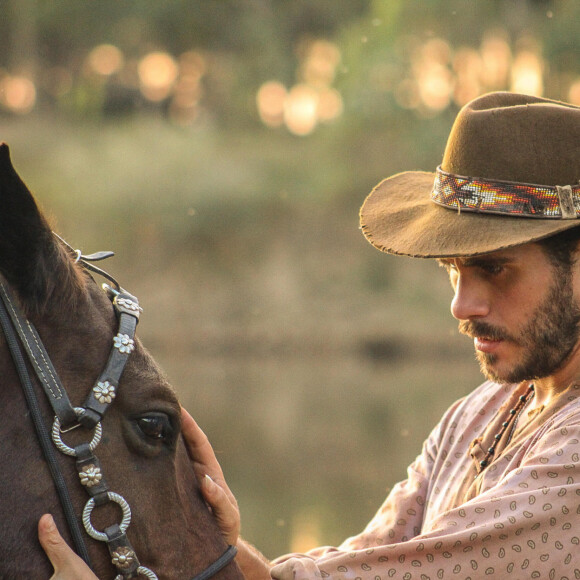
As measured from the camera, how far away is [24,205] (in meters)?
1.83

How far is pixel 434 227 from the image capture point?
2.42m

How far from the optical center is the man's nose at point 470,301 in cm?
240

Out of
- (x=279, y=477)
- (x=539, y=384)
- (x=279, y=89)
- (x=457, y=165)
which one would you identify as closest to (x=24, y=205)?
(x=457, y=165)

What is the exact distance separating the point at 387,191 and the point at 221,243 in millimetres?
20694

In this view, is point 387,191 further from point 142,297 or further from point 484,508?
point 142,297

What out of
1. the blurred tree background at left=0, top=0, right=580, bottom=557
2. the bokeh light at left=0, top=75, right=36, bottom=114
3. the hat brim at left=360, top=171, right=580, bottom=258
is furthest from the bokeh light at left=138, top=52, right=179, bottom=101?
the hat brim at left=360, top=171, right=580, bottom=258

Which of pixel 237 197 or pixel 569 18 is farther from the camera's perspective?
pixel 237 197

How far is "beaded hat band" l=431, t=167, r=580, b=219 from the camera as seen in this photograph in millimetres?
2314

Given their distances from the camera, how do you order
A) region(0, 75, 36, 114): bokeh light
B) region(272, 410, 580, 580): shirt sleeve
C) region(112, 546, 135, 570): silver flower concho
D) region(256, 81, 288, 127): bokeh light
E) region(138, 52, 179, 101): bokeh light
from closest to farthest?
1. region(112, 546, 135, 570): silver flower concho
2. region(272, 410, 580, 580): shirt sleeve
3. region(0, 75, 36, 114): bokeh light
4. region(256, 81, 288, 127): bokeh light
5. region(138, 52, 179, 101): bokeh light

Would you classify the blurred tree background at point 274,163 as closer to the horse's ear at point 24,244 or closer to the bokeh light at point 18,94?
the bokeh light at point 18,94

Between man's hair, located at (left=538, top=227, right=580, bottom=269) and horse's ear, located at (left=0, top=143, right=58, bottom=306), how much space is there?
123 centimetres

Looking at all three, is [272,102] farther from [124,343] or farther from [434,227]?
[124,343]

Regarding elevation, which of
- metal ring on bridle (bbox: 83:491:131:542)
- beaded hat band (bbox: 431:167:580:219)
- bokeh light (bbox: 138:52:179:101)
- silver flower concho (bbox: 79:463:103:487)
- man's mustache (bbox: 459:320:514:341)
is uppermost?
bokeh light (bbox: 138:52:179:101)

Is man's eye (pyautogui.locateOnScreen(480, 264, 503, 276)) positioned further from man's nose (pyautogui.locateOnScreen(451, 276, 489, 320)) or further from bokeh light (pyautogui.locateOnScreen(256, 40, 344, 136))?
bokeh light (pyautogui.locateOnScreen(256, 40, 344, 136))
